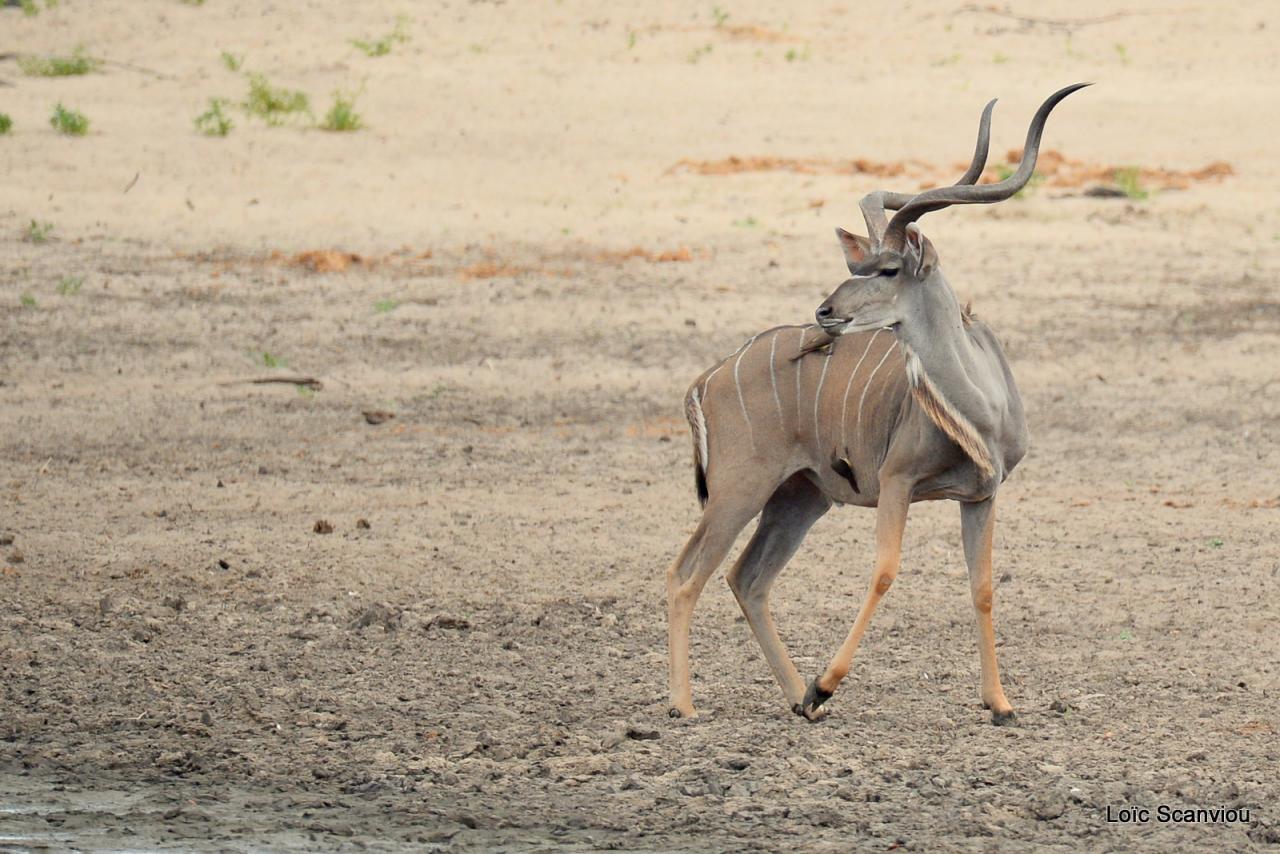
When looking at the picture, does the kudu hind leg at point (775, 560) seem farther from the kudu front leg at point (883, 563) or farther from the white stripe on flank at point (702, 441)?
the kudu front leg at point (883, 563)

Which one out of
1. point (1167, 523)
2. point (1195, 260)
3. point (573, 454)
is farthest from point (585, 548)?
point (1195, 260)

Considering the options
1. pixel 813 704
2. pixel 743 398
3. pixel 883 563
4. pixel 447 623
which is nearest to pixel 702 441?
pixel 743 398

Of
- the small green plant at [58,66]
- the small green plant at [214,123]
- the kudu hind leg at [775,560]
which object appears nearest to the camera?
the kudu hind leg at [775,560]

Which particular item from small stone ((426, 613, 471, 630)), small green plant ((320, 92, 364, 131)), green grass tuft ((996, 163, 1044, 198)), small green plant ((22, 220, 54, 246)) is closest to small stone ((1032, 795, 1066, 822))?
small stone ((426, 613, 471, 630))

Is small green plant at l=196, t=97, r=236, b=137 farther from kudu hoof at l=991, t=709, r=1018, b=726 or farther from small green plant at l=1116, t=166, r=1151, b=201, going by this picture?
kudu hoof at l=991, t=709, r=1018, b=726

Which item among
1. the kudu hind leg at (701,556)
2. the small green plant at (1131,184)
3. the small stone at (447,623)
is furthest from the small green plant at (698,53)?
the kudu hind leg at (701,556)

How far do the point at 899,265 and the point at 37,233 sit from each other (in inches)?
361

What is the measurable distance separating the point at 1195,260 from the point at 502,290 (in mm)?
4567

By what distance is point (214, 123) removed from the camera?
1611cm

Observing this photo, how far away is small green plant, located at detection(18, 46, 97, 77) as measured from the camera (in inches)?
698

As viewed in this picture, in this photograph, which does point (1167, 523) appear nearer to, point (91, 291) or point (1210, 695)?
point (1210, 695)

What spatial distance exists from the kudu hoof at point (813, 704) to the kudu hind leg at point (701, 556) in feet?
0.98

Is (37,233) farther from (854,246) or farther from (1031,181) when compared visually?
(854,246)

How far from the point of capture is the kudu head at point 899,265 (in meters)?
4.94
